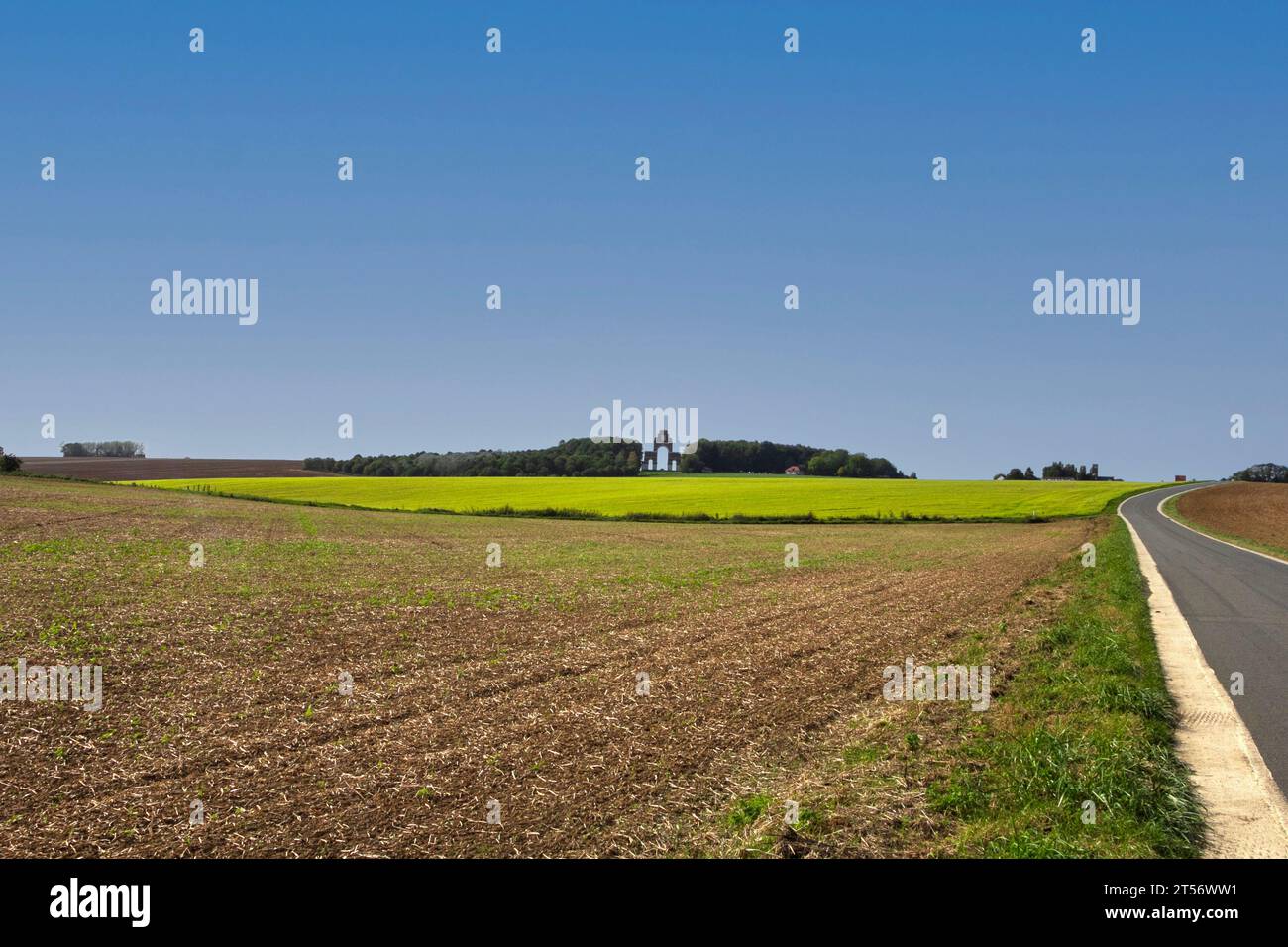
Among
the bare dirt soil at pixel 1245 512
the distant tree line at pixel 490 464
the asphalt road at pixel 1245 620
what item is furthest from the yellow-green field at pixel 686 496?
the asphalt road at pixel 1245 620

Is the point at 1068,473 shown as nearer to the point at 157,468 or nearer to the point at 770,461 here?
the point at 770,461

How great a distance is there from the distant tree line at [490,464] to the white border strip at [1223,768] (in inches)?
4460

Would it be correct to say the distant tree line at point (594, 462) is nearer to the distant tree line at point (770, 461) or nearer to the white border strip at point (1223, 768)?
the distant tree line at point (770, 461)

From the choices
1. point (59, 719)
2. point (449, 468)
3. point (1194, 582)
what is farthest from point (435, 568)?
point (449, 468)

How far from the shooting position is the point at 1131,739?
8.80 metres

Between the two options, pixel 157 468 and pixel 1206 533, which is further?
pixel 157 468

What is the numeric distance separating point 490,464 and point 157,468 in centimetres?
4209

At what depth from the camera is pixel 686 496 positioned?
278 ft

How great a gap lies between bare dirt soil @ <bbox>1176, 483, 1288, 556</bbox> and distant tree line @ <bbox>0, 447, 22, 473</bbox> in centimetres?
9586

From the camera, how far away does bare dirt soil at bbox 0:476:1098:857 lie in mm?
7164

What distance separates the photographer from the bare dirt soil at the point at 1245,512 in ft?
166

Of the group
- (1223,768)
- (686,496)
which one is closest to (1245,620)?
(1223,768)
